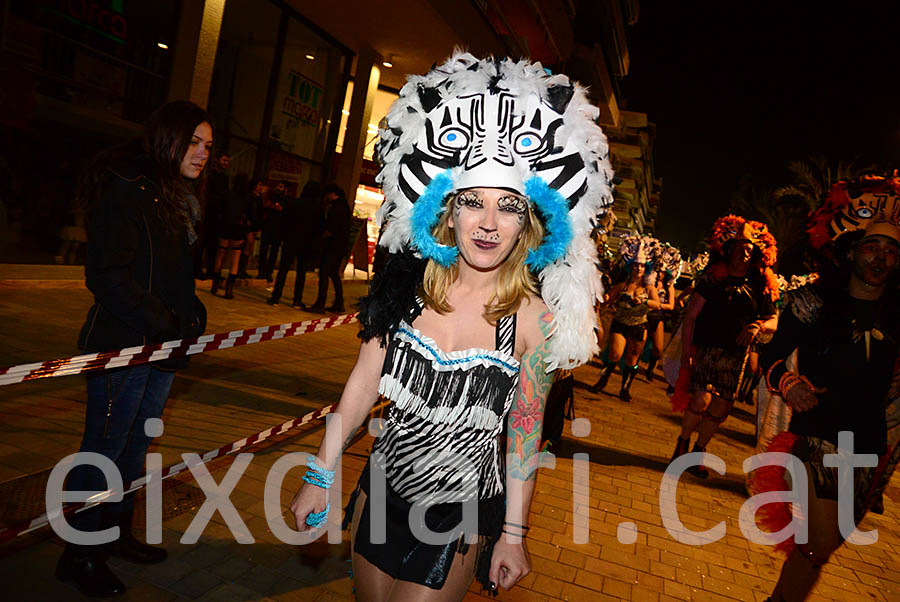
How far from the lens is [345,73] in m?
16.6

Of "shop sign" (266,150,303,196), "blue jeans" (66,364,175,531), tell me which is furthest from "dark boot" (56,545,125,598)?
"shop sign" (266,150,303,196)

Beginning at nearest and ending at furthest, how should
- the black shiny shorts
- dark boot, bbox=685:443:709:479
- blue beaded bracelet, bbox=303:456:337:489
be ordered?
the black shiny shorts < blue beaded bracelet, bbox=303:456:337:489 < dark boot, bbox=685:443:709:479

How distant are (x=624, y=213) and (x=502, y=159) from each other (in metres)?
53.0

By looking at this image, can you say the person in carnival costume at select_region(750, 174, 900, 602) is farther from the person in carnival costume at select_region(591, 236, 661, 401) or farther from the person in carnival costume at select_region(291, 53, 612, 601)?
the person in carnival costume at select_region(591, 236, 661, 401)

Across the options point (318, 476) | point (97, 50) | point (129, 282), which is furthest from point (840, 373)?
point (97, 50)

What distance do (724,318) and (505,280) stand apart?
15.8 ft

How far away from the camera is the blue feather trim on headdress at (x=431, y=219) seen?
7.75 ft

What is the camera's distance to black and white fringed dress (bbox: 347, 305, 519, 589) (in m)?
2.20

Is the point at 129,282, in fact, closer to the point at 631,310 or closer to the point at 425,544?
the point at 425,544

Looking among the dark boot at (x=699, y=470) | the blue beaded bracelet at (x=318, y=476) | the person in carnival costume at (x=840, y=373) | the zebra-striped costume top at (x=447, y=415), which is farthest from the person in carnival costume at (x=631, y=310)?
the blue beaded bracelet at (x=318, y=476)

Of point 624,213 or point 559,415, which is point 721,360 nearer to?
point 559,415

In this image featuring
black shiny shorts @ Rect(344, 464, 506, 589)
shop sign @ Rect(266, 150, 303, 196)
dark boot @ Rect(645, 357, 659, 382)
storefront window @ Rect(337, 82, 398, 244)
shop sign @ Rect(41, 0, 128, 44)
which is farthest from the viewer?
storefront window @ Rect(337, 82, 398, 244)

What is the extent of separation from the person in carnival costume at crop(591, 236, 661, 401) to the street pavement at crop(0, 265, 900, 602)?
1.81 meters

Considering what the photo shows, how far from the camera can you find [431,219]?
2.38 m
